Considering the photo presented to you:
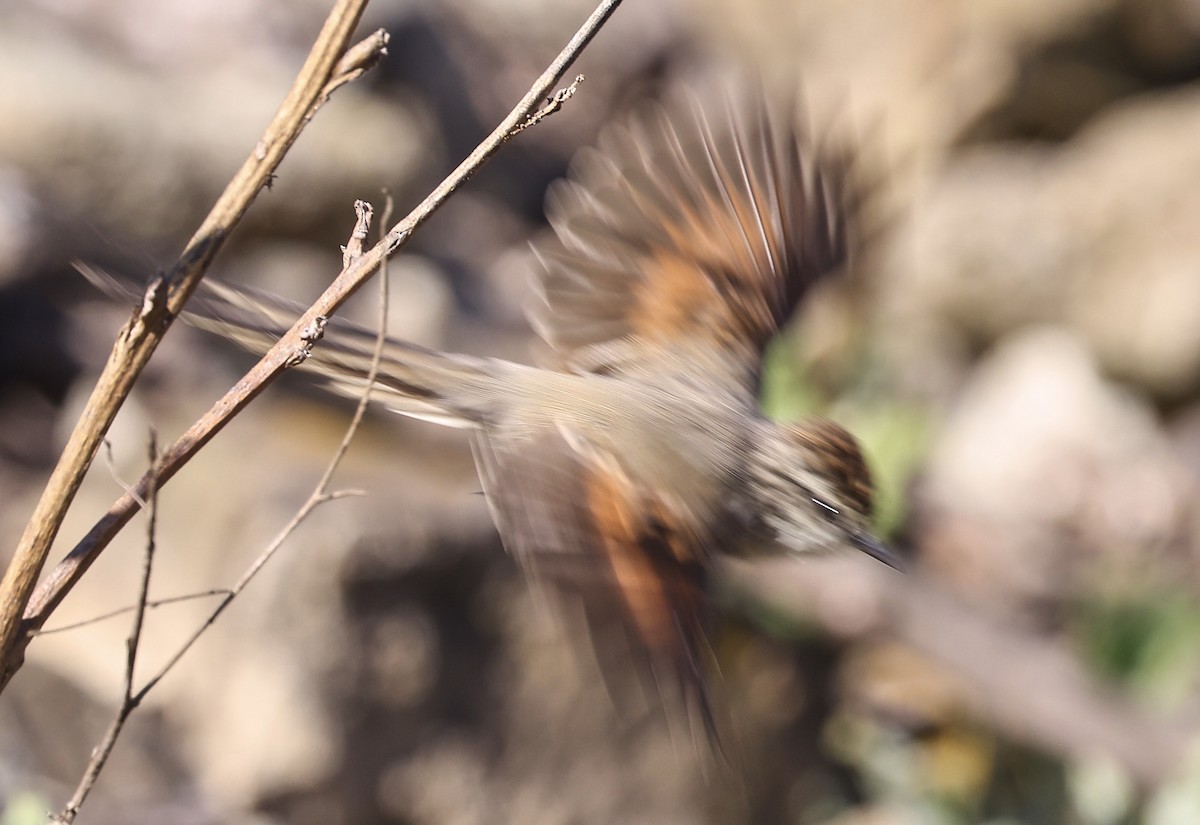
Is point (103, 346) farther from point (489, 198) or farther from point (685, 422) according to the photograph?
point (685, 422)

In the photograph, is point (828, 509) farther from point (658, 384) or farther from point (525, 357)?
point (525, 357)

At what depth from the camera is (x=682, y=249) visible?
215cm

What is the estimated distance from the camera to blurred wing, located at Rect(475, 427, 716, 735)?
1.27 meters

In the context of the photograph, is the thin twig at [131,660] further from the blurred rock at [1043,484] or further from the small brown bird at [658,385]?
the blurred rock at [1043,484]

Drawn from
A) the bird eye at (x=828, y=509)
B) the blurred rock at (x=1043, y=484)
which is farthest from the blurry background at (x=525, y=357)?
the bird eye at (x=828, y=509)

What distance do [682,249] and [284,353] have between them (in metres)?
1.27

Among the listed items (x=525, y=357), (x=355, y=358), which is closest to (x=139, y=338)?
(x=355, y=358)

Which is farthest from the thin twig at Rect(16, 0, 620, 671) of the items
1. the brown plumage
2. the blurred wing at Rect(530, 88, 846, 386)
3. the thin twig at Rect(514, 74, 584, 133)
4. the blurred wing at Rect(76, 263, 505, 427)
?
the blurred wing at Rect(530, 88, 846, 386)

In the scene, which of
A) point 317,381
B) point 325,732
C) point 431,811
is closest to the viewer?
point 317,381

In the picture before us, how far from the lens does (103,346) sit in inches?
160

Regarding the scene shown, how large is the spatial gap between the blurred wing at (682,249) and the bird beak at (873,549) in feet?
1.41

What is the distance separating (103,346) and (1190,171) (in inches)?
175

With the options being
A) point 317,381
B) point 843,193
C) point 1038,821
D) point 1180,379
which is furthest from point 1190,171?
point 317,381

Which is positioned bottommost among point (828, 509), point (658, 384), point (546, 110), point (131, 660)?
point (131, 660)
